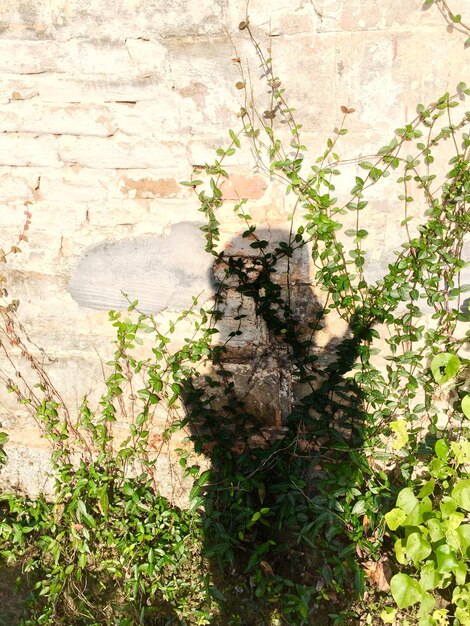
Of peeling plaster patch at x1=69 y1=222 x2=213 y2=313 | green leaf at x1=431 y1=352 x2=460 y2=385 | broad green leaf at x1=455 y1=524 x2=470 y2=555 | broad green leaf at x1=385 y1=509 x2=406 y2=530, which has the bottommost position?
broad green leaf at x1=455 y1=524 x2=470 y2=555

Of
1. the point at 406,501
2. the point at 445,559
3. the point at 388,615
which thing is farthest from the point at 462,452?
the point at 388,615

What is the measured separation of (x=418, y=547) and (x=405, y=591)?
0.16 m

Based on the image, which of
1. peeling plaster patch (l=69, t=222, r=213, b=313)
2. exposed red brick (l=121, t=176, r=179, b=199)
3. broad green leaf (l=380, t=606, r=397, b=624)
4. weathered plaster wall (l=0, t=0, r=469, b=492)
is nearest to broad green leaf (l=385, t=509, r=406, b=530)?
broad green leaf (l=380, t=606, r=397, b=624)

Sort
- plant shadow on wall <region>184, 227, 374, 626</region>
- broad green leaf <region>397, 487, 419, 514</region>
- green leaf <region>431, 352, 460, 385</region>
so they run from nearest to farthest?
broad green leaf <region>397, 487, 419, 514</region> < green leaf <region>431, 352, 460, 385</region> < plant shadow on wall <region>184, 227, 374, 626</region>

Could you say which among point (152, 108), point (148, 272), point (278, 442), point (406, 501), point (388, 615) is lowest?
point (388, 615)

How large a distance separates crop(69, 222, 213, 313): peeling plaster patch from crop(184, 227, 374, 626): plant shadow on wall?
12 centimetres

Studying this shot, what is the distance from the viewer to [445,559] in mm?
2043

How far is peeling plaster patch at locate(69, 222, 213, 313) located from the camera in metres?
2.48

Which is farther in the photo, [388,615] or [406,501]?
[388,615]

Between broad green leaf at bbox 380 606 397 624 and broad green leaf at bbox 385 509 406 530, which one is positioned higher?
broad green leaf at bbox 385 509 406 530

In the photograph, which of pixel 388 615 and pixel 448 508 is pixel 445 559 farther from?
pixel 388 615

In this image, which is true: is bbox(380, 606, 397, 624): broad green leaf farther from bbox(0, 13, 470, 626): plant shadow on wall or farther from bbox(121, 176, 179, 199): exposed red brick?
bbox(121, 176, 179, 199): exposed red brick

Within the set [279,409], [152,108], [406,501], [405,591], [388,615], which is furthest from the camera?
[279,409]

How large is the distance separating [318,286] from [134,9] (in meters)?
1.31
